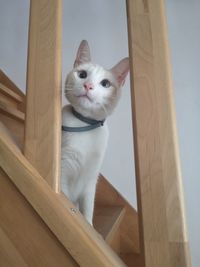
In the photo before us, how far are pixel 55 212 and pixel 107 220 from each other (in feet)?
1.97

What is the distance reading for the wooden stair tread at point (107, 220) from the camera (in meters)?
0.83

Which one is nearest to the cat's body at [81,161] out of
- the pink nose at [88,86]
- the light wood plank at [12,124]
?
the pink nose at [88,86]

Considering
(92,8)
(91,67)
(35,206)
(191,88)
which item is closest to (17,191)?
(35,206)

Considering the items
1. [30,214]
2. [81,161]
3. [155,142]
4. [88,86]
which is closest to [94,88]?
[88,86]

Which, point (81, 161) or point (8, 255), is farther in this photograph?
point (81, 161)

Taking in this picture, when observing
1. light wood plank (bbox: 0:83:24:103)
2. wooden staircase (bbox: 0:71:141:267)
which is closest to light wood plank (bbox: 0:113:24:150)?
wooden staircase (bbox: 0:71:141:267)

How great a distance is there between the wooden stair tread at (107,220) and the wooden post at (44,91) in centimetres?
41

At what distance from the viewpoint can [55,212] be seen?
0.44m

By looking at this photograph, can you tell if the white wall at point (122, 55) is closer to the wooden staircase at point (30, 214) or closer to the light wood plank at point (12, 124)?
the wooden staircase at point (30, 214)

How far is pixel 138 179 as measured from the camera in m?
0.50

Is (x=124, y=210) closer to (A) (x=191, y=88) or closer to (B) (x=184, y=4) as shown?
(A) (x=191, y=88)

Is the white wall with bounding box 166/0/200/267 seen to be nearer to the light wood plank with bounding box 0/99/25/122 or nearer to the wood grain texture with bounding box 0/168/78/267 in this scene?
the light wood plank with bounding box 0/99/25/122

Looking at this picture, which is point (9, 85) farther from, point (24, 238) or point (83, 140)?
point (24, 238)

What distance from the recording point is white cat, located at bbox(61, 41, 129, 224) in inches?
32.7
